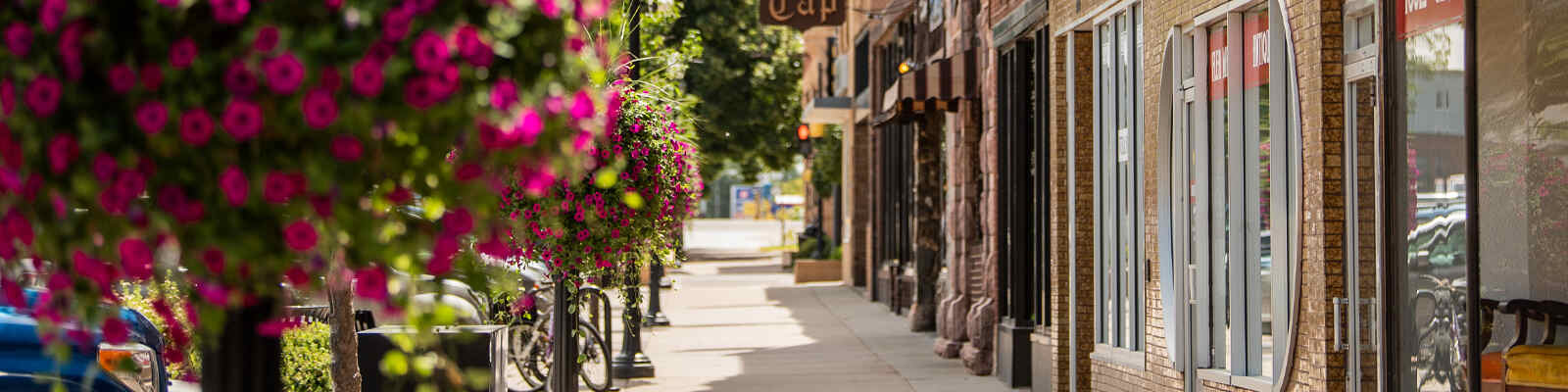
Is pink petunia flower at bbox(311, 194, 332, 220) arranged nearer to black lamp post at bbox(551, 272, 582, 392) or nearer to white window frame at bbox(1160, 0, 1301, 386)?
white window frame at bbox(1160, 0, 1301, 386)

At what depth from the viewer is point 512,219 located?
852 cm

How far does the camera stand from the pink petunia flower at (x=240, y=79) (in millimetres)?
2281

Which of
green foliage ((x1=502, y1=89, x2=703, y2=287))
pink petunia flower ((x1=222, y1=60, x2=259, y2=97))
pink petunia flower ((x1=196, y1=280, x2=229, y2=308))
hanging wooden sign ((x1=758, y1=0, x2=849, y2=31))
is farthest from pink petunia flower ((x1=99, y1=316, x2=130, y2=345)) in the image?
hanging wooden sign ((x1=758, y1=0, x2=849, y2=31))

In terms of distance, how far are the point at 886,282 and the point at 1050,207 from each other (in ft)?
38.5

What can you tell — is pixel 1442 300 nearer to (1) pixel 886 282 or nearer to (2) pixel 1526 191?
(2) pixel 1526 191

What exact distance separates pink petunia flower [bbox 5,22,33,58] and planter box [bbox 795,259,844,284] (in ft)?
93.4

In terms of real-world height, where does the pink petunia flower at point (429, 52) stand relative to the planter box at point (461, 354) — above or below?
above

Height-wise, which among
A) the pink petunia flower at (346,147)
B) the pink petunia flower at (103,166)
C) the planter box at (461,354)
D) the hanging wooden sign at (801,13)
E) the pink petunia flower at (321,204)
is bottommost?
the planter box at (461,354)

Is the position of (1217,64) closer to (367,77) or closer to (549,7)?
(549,7)

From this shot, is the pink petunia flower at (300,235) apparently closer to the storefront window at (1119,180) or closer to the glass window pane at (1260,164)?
the glass window pane at (1260,164)

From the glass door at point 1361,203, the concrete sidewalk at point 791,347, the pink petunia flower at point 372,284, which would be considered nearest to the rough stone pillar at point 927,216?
the concrete sidewalk at point 791,347

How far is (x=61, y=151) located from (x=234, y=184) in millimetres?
272

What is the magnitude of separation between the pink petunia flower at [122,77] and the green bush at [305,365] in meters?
6.72

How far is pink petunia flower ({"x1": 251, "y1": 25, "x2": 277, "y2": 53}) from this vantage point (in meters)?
2.27
